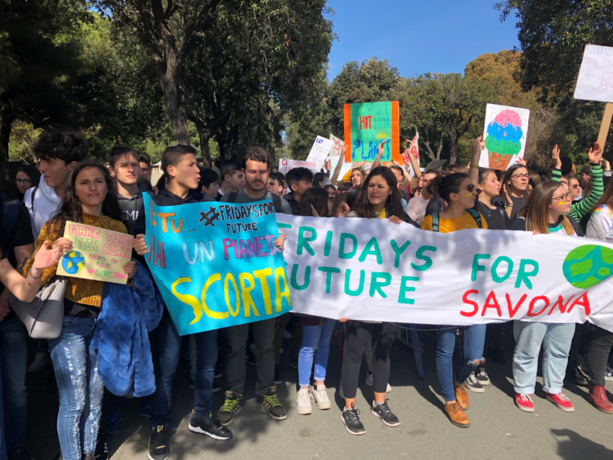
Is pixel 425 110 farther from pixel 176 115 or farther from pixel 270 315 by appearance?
pixel 270 315

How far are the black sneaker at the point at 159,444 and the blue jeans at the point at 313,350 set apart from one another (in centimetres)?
110

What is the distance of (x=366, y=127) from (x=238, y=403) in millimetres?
4893

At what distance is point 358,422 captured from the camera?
3.20 metres

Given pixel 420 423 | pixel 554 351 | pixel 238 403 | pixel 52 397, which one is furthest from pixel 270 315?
pixel 554 351

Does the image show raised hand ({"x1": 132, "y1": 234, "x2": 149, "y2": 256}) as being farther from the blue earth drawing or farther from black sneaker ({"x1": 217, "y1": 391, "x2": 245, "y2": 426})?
black sneaker ({"x1": 217, "y1": 391, "x2": 245, "y2": 426})

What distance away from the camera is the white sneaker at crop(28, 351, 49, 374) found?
4000mm

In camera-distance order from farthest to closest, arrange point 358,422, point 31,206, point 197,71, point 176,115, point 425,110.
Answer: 1. point 425,110
2. point 197,71
3. point 176,115
4. point 358,422
5. point 31,206

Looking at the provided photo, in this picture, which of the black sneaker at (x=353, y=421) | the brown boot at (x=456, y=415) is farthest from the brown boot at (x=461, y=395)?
the black sneaker at (x=353, y=421)

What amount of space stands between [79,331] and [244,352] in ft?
3.94

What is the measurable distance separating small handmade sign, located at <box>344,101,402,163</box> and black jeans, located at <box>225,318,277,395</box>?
4.21m

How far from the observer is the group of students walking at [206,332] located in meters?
2.47

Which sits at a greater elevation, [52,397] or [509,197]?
[509,197]

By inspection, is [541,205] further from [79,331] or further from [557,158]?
[79,331]

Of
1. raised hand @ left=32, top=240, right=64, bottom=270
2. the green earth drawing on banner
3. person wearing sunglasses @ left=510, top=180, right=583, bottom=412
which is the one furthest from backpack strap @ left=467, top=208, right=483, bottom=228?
raised hand @ left=32, top=240, right=64, bottom=270
